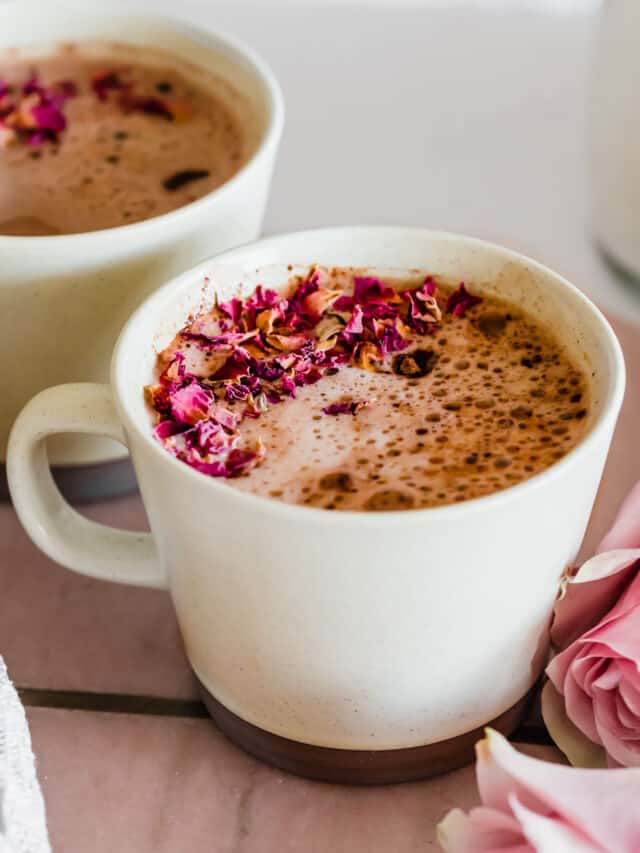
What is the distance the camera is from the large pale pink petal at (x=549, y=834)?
415 mm

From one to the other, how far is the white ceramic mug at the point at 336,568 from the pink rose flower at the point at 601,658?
0.01 m

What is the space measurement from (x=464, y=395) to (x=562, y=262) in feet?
1.27

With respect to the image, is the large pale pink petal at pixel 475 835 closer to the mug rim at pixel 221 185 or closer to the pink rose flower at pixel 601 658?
the pink rose flower at pixel 601 658

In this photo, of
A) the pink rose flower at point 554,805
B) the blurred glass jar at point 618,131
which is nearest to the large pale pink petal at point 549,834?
the pink rose flower at point 554,805

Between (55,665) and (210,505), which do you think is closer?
(210,505)

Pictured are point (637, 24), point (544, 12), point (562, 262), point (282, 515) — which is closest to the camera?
point (282, 515)

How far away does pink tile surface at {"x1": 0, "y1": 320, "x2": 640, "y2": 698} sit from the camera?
1.95 ft

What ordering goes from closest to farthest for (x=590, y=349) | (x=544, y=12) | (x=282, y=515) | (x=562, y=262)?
(x=282, y=515), (x=590, y=349), (x=562, y=262), (x=544, y=12)

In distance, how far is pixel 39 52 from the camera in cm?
84

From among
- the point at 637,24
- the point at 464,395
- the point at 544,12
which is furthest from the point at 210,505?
the point at 544,12

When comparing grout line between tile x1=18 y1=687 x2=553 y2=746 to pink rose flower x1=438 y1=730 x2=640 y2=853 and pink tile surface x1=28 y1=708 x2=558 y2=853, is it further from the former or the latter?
pink rose flower x1=438 y1=730 x2=640 y2=853

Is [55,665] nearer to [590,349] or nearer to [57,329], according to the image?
[57,329]

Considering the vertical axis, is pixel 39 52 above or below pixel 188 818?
above

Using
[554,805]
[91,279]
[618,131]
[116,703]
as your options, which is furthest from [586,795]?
[618,131]
